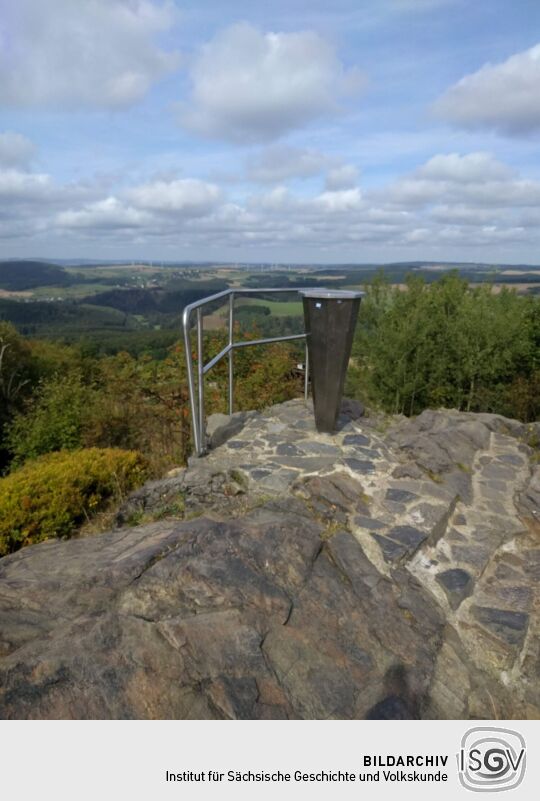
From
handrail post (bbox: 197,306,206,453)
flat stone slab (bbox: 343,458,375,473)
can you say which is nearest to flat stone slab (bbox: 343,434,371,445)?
flat stone slab (bbox: 343,458,375,473)

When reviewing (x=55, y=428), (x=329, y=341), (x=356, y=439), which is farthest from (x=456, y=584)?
(x=55, y=428)

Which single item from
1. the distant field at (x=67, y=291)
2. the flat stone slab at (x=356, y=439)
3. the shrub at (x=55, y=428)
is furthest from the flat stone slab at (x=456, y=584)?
the distant field at (x=67, y=291)

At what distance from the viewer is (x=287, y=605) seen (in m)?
2.29

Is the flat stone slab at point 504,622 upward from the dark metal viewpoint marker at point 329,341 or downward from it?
downward

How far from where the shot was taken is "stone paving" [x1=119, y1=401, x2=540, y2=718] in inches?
90.7

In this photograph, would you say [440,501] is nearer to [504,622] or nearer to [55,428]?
[504,622]

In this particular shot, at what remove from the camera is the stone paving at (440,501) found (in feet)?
7.55

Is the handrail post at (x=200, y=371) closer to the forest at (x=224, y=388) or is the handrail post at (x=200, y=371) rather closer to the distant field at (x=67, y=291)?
the forest at (x=224, y=388)

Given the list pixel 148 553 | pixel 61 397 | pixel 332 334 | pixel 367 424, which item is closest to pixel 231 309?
pixel 332 334
